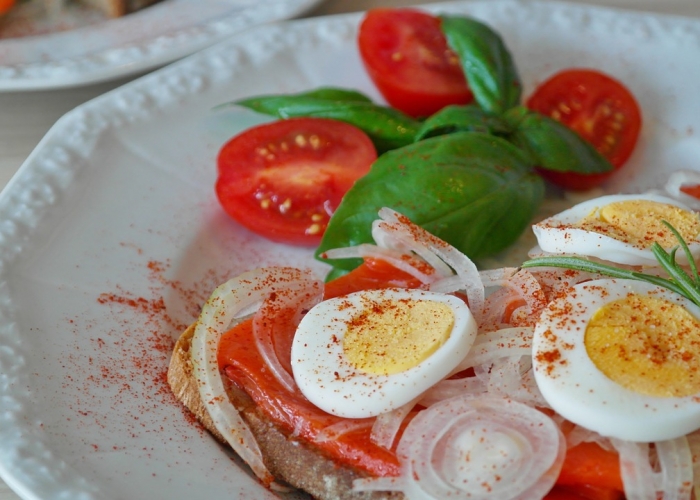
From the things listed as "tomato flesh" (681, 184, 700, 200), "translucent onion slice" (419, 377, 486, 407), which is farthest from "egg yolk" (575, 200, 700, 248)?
"translucent onion slice" (419, 377, 486, 407)

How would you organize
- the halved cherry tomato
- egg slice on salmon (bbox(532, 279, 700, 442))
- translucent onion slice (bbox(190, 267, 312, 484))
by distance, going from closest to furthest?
egg slice on salmon (bbox(532, 279, 700, 442)), translucent onion slice (bbox(190, 267, 312, 484)), the halved cherry tomato

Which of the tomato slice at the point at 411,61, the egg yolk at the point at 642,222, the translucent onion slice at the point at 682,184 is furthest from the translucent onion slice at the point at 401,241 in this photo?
the tomato slice at the point at 411,61

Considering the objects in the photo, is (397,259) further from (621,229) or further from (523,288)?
(621,229)

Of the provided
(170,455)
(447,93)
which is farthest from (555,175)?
(170,455)

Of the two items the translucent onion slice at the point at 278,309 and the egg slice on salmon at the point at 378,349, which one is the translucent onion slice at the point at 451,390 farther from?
the translucent onion slice at the point at 278,309

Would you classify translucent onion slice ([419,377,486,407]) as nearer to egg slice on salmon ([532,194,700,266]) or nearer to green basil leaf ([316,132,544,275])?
egg slice on salmon ([532,194,700,266])

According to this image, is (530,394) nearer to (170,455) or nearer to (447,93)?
(170,455)

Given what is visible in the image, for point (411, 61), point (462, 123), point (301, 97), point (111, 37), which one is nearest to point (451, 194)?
point (462, 123)
